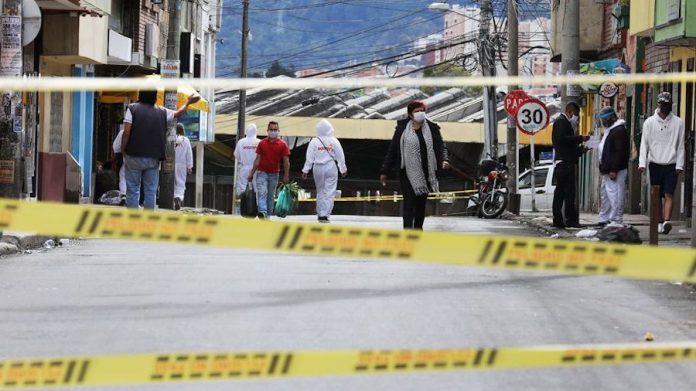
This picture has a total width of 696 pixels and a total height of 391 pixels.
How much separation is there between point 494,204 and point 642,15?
5.78m

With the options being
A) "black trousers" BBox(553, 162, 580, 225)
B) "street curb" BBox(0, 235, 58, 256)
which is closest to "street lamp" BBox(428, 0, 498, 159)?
"black trousers" BBox(553, 162, 580, 225)

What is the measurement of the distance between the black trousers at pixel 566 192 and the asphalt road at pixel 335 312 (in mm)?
7607

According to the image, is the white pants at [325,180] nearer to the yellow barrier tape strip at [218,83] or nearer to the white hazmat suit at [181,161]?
the white hazmat suit at [181,161]

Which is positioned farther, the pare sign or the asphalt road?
the pare sign

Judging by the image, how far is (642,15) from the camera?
24.7 meters

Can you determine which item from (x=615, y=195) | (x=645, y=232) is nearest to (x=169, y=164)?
(x=645, y=232)

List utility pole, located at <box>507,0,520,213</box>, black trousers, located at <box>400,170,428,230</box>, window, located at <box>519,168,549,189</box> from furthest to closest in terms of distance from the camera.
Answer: window, located at <box>519,168,549,189</box>, utility pole, located at <box>507,0,520,213</box>, black trousers, located at <box>400,170,428,230</box>

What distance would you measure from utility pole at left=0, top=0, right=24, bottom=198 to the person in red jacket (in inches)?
227

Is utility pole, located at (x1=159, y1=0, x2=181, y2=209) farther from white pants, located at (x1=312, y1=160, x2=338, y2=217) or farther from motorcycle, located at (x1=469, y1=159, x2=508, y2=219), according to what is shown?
motorcycle, located at (x1=469, y1=159, x2=508, y2=219)

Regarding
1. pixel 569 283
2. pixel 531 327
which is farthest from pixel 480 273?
pixel 531 327

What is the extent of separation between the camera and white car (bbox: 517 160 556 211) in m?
34.4

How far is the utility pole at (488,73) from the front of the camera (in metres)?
39.9

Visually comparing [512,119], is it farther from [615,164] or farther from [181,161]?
[615,164]

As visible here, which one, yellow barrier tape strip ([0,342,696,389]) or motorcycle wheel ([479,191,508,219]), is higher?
yellow barrier tape strip ([0,342,696,389])
